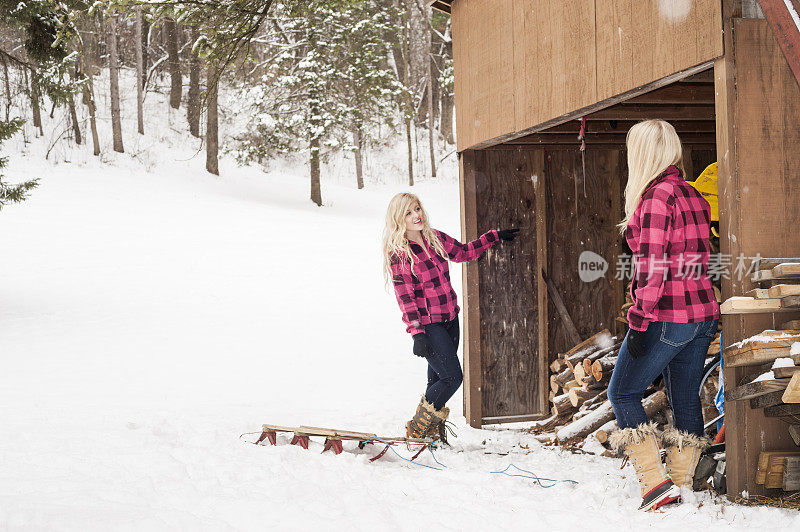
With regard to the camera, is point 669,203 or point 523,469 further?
point 523,469

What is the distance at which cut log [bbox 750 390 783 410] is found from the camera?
3189 millimetres

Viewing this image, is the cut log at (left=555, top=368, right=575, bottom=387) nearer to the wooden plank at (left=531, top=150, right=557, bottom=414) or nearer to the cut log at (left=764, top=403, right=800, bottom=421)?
the wooden plank at (left=531, top=150, right=557, bottom=414)

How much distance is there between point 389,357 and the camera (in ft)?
32.1

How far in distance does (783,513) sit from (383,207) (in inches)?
891

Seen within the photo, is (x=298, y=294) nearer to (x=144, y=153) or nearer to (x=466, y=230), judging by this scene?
(x=466, y=230)

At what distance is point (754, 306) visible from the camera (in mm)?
3270

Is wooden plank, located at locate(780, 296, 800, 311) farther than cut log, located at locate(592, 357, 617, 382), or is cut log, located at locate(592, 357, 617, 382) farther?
cut log, located at locate(592, 357, 617, 382)

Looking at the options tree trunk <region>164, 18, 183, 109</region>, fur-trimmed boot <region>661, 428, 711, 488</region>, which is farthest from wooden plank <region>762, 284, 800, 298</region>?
tree trunk <region>164, 18, 183, 109</region>

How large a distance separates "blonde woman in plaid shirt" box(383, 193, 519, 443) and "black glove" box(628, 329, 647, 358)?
77.9 inches

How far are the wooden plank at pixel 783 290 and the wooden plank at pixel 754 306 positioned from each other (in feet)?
0.09

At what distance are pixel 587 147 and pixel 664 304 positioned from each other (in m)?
3.63

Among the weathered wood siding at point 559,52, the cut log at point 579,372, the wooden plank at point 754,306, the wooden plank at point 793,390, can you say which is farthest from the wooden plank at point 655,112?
the wooden plank at point 793,390

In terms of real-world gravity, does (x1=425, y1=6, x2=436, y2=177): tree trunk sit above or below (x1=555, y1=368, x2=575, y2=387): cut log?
above

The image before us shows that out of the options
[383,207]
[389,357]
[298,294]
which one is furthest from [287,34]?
[389,357]
